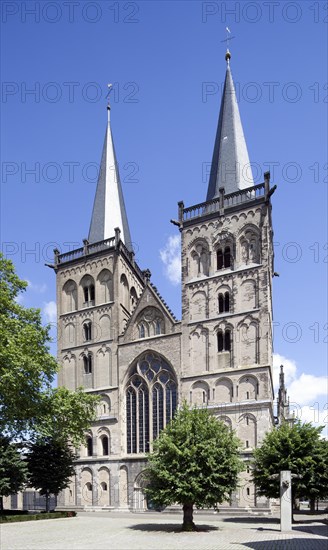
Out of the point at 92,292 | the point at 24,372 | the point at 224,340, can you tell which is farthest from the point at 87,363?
the point at 24,372

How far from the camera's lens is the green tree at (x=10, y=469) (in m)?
36.9

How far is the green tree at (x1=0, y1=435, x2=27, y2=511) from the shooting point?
121ft

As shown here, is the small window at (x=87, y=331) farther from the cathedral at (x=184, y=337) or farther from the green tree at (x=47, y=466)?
the green tree at (x=47, y=466)

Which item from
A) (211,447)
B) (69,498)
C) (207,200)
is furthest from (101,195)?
(211,447)

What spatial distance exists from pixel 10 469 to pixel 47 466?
4.36m

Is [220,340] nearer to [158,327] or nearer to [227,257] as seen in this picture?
[158,327]

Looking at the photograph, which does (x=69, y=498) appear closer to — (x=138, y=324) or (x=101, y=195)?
(x=138, y=324)

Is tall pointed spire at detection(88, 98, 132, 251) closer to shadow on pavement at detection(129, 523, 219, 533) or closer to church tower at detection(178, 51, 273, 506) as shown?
church tower at detection(178, 51, 273, 506)

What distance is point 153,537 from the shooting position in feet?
83.6

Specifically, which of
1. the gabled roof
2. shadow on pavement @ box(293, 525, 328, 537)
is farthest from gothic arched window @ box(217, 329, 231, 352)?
shadow on pavement @ box(293, 525, 328, 537)

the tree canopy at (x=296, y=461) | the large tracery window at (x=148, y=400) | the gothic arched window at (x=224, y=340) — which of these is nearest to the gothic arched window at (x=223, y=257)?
the gothic arched window at (x=224, y=340)

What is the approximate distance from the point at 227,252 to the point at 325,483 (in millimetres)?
22344

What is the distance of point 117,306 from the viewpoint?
5419cm

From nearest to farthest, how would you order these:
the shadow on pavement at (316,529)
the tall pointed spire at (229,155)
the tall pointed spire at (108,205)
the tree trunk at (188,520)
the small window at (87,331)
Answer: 1. the shadow on pavement at (316,529)
2. the tree trunk at (188,520)
3. the tall pointed spire at (229,155)
4. the small window at (87,331)
5. the tall pointed spire at (108,205)
